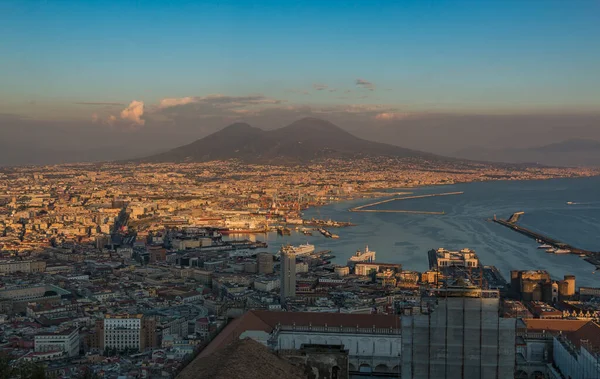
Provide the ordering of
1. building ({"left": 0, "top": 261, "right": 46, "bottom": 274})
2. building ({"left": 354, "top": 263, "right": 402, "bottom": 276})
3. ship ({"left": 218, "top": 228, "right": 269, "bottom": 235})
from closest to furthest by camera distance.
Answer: building ({"left": 354, "top": 263, "right": 402, "bottom": 276})
building ({"left": 0, "top": 261, "right": 46, "bottom": 274})
ship ({"left": 218, "top": 228, "right": 269, "bottom": 235})

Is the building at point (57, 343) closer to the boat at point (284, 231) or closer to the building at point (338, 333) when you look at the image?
the building at point (338, 333)

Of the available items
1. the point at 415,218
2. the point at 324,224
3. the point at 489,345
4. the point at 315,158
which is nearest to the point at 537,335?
the point at 489,345

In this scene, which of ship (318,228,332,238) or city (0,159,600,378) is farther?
ship (318,228,332,238)

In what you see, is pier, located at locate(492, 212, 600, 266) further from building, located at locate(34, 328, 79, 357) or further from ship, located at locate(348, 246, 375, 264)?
building, located at locate(34, 328, 79, 357)

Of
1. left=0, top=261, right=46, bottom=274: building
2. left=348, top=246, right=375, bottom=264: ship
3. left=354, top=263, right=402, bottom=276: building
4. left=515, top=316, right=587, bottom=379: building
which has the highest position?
left=515, top=316, right=587, bottom=379: building

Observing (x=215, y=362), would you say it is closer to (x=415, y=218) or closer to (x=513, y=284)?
(x=513, y=284)

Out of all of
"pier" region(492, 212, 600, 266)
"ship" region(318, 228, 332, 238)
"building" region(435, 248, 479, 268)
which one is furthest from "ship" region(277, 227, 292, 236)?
"building" region(435, 248, 479, 268)

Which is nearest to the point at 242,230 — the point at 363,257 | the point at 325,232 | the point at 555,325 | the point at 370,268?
the point at 325,232
